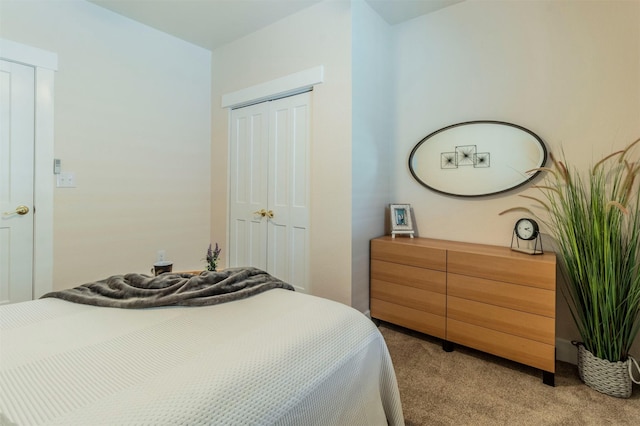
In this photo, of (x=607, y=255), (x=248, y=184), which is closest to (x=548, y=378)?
(x=607, y=255)

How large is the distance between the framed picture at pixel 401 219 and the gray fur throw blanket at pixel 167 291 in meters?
1.39

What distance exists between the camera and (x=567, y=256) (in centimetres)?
180

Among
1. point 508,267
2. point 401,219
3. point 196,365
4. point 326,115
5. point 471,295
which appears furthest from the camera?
point 401,219

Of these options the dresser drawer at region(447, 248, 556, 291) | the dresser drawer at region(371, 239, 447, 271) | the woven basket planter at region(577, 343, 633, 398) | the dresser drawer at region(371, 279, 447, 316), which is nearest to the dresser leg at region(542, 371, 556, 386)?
the woven basket planter at region(577, 343, 633, 398)

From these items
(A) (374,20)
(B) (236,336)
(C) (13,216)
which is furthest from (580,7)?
(C) (13,216)

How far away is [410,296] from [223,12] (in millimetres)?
2814

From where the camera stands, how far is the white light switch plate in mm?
2471

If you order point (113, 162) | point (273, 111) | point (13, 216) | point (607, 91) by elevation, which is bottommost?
point (13, 216)

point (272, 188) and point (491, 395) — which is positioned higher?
point (272, 188)

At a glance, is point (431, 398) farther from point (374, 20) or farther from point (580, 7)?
point (374, 20)

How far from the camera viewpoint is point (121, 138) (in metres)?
2.79

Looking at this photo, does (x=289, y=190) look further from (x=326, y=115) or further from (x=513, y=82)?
→ (x=513, y=82)

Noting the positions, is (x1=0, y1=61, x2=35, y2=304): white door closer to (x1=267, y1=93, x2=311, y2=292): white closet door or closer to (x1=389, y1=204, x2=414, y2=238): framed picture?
(x1=267, y1=93, x2=311, y2=292): white closet door

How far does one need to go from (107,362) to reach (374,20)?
111 inches
